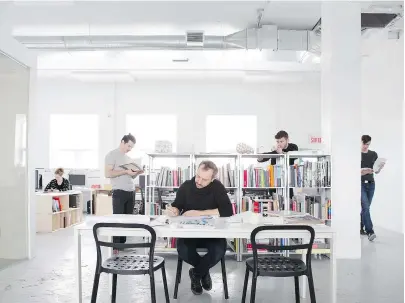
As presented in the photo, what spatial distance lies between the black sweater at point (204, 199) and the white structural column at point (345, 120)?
2.18m

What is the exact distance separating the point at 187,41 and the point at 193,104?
4.50m

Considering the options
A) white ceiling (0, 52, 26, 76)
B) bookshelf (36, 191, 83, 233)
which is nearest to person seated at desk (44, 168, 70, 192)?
bookshelf (36, 191, 83, 233)

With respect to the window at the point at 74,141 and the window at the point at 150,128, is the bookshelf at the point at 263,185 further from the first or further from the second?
the window at the point at 74,141

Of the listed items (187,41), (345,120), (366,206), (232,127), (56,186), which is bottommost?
(366,206)

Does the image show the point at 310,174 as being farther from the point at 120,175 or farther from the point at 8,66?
the point at 8,66

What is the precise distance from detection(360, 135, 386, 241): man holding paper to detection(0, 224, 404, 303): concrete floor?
1153 mm

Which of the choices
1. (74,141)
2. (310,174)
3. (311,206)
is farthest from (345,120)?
(74,141)

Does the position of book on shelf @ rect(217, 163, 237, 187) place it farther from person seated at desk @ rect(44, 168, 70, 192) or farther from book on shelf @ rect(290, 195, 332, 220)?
person seated at desk @ rect(44, 168, 70, 192)

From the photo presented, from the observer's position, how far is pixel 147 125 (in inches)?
480

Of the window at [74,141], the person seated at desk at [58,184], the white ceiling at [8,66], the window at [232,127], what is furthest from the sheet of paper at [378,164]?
the window at [74,141]

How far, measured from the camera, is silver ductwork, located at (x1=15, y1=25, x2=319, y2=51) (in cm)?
768

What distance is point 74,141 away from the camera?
1227 centimetres

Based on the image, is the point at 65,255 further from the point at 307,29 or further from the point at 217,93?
the point at 217,93

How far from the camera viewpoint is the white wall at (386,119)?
8.25 m
